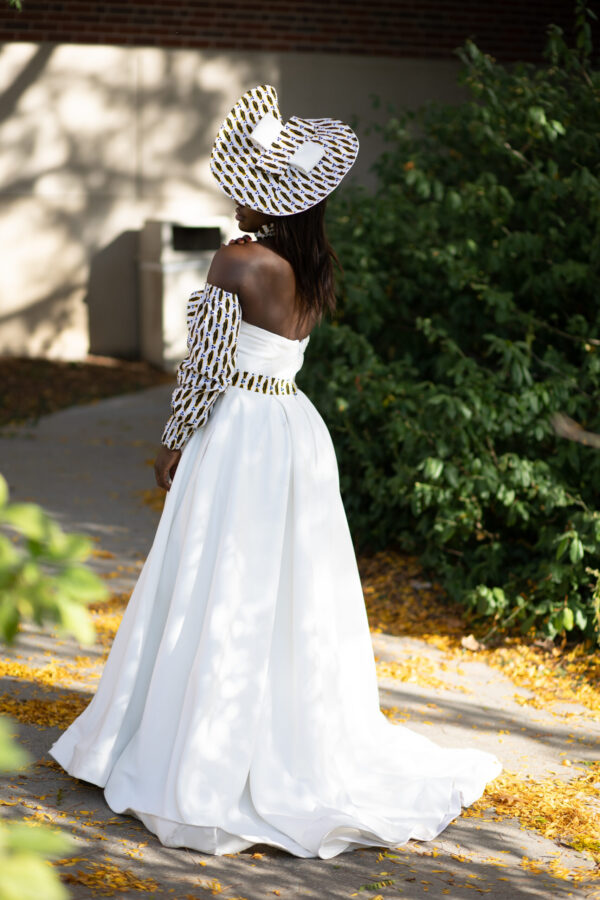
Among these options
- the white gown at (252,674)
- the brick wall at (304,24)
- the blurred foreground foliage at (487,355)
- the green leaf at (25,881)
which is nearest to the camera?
the green leaf at (25,881)

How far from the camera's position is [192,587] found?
10.9 feet

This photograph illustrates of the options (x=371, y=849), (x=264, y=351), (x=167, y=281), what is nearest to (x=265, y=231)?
(x=264, y=351)

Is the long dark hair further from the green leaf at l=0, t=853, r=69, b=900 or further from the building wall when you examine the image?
the building wall

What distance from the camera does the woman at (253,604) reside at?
10.6 ft

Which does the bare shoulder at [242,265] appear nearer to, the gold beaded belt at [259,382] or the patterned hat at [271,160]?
the patterned hat at [271,160]

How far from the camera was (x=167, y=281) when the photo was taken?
40.1 ft

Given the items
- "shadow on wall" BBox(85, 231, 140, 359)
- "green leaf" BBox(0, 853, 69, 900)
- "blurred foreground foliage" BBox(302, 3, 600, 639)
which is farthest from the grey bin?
"green leaf" BBox(0, 853, 69, 900)

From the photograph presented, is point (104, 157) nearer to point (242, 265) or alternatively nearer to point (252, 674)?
point (242, 265)

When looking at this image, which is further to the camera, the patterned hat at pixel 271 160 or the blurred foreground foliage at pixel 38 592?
the patterned hat at pixel 271 160

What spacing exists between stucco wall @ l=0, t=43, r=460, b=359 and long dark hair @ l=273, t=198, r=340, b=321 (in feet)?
30.8

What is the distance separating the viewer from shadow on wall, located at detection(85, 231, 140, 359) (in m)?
12.9

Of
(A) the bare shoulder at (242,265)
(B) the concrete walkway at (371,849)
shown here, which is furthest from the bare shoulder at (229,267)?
(B) the concrete walkway at (371,849)

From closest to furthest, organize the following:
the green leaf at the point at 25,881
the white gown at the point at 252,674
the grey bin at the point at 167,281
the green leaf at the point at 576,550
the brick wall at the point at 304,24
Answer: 1. the green leaf at the point at 25,881
2. the white gown at the point at 252,674
3. the green leaf at the point at 576,550
4. the grey bin at the point at 167,281
5. the brick wall at the point at 304,24

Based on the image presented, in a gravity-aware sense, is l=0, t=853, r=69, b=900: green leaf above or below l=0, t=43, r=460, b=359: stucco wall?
below
